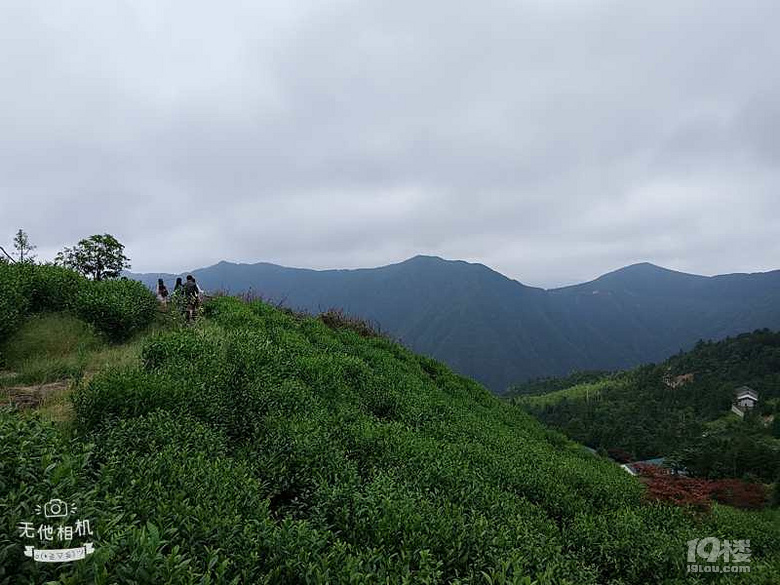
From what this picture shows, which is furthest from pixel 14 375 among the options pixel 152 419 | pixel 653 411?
pixel 653 411

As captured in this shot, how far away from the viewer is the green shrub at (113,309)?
10.8 metres

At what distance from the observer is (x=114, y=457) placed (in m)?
4.37

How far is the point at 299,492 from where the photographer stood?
18.2ft

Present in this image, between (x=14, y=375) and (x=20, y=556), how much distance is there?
7530 millimetres

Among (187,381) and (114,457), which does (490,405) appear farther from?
(114,457)

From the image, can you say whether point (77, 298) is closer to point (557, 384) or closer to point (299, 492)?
point (299, 492)

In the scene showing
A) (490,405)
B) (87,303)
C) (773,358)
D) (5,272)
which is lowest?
(773,358)

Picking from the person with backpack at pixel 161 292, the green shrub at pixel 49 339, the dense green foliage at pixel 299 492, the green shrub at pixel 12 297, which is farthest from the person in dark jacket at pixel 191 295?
the dense green foliage at pixel 299 492

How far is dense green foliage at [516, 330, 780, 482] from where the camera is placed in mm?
58219

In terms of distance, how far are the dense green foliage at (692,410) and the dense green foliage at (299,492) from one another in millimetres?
62868

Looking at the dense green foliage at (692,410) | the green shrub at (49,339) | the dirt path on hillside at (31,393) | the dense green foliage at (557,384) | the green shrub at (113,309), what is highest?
the green shrub at (113,309)

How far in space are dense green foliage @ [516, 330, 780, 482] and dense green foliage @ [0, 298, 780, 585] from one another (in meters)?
62.9

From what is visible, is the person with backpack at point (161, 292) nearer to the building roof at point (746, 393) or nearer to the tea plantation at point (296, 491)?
the tea plantation at point (296, 491)

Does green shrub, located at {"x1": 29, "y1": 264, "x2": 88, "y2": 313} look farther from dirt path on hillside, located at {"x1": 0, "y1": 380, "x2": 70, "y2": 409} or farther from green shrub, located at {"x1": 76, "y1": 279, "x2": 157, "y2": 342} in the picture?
dirt path on hillside, located at {"x1": 0, "y1": 380, "x2": 70, "y2": 409}
